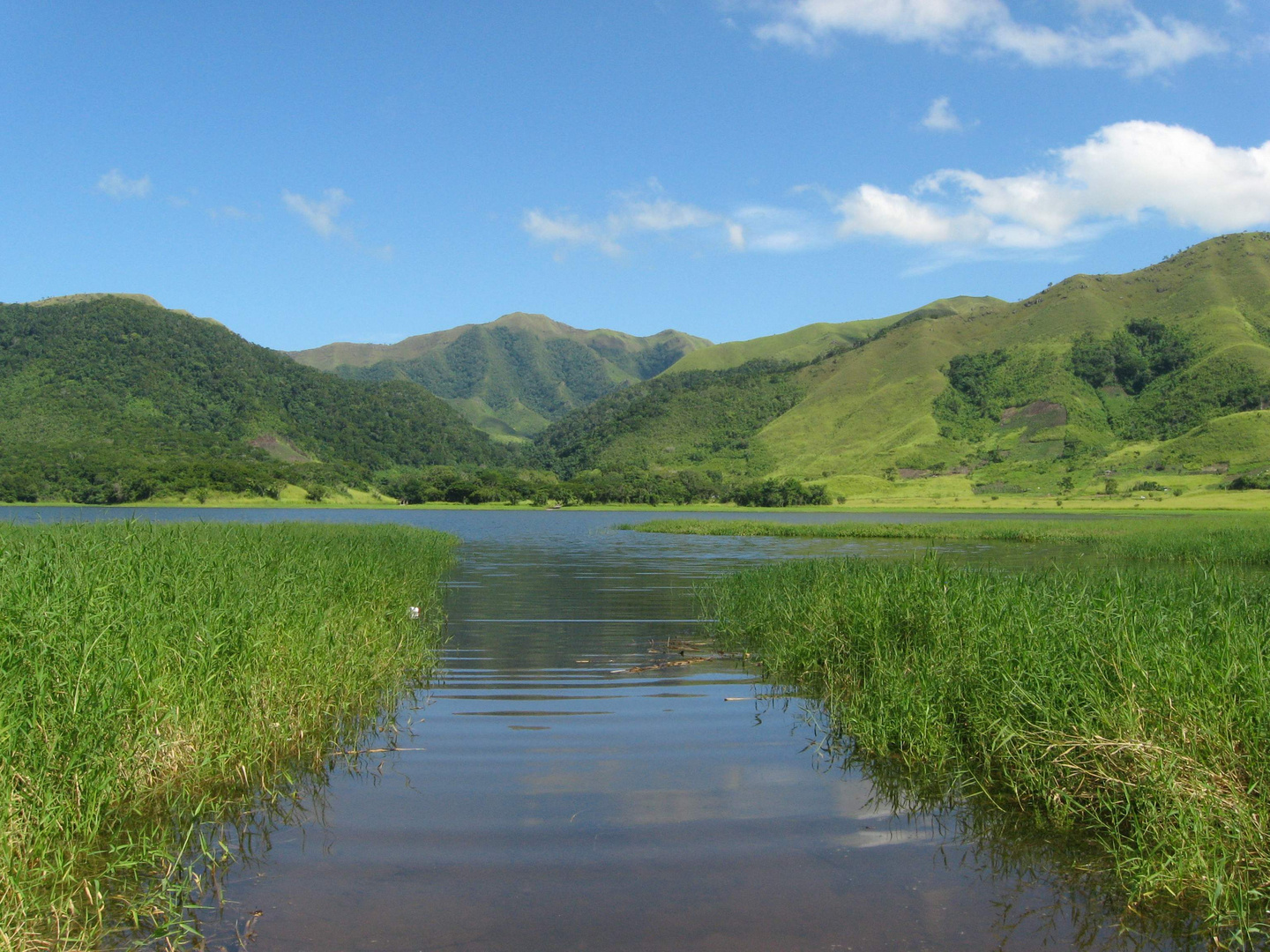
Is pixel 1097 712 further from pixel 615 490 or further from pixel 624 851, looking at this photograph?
pixel 615 490

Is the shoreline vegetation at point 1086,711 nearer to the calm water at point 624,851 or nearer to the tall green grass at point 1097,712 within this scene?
the tall green grass at point 1097,712

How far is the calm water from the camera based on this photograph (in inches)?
267

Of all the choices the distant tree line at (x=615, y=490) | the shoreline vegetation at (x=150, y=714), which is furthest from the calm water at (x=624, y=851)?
the distant tree line at (x=615, y=490)

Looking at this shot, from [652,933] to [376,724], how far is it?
742 centimetres

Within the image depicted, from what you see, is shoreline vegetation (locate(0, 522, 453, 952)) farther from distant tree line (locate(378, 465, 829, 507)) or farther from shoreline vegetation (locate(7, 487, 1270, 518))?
distant tree line (locate(378, 465, 829, 507))

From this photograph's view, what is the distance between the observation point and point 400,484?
604ft

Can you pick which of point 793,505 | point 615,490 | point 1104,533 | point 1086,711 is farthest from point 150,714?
point 615,490

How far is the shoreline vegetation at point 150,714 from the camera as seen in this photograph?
6.70 m

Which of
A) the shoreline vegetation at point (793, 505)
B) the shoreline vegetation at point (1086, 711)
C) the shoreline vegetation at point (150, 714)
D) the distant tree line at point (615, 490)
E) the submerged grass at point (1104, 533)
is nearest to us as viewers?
the shoreline vegetation at point (150, 714)

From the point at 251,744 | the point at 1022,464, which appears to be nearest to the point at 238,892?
the point at 251,744

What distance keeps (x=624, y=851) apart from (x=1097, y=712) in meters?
5.07

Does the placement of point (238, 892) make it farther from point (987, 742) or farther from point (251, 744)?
point (987, 742)

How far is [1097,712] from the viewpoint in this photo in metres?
8.93

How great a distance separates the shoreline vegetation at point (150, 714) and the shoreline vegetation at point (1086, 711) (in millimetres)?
7414
